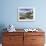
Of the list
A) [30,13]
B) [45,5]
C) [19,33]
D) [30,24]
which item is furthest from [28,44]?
[45,5]

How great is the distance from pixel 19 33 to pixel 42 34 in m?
0.71

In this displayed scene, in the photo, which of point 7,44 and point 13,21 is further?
point 13,21

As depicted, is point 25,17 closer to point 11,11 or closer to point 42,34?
point 11,11

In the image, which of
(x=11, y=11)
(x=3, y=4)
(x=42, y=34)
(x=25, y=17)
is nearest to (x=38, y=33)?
(x=42, y=34)

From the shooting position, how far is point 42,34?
159 inches

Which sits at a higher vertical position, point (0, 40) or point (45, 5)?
point (45, 5)

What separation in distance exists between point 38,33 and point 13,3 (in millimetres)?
1377

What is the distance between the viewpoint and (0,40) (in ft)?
14.8

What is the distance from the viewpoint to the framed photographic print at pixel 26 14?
453 centimetres

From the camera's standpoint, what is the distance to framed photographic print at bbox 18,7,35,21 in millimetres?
4531

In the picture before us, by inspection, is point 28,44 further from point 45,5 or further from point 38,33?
point 45,5

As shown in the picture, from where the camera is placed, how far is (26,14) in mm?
4562

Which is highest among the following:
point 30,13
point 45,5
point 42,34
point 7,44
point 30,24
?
point 45,5

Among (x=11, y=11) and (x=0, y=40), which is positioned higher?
(x=11, y=11)
